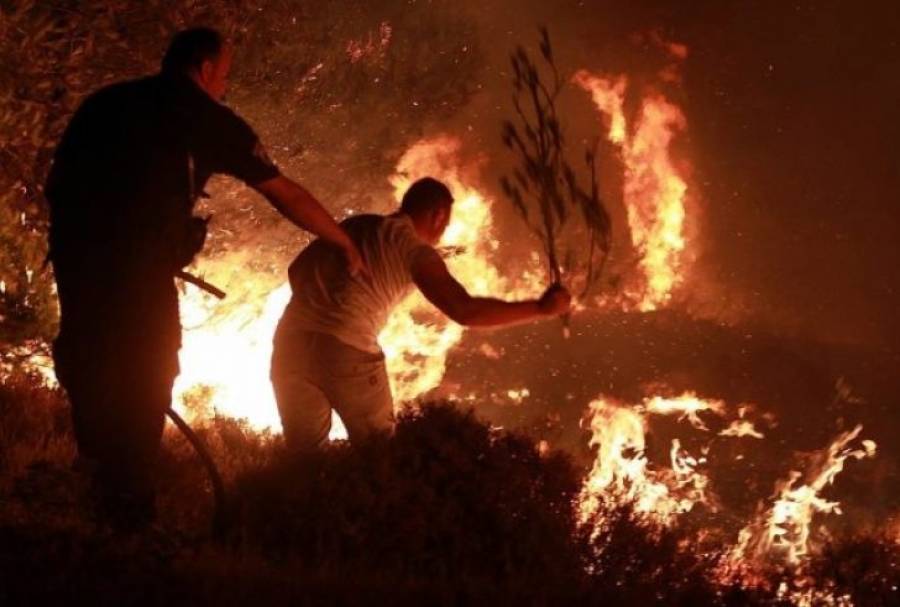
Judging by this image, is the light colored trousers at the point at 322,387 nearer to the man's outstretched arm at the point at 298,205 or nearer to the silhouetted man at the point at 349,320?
the silhouetted man at the point at 349,320

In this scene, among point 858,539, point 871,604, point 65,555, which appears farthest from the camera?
point 858,539

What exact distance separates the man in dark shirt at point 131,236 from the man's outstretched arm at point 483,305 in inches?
25.3

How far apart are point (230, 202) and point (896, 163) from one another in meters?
6.91

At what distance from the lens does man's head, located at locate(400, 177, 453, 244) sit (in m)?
4.83

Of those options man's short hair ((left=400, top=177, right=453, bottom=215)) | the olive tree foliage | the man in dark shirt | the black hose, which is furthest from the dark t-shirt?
the olive tree foliage

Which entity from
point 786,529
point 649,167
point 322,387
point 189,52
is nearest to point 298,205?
point 189,52

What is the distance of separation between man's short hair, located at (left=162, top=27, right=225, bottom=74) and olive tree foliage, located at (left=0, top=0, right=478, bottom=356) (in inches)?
79.0

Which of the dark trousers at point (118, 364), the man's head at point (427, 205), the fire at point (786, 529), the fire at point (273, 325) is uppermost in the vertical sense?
the fire at point (273, 325)

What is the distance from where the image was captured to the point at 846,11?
10.2m

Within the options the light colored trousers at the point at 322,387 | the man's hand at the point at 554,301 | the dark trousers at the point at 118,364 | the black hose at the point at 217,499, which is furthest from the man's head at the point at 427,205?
the black hose at the point at 217,499

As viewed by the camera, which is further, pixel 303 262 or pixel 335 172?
pixel 335 172

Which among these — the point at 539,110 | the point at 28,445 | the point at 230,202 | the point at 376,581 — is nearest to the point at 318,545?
the point at 376,581

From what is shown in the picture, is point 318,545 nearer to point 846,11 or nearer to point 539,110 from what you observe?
point 539,110

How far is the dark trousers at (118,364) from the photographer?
3.93m
